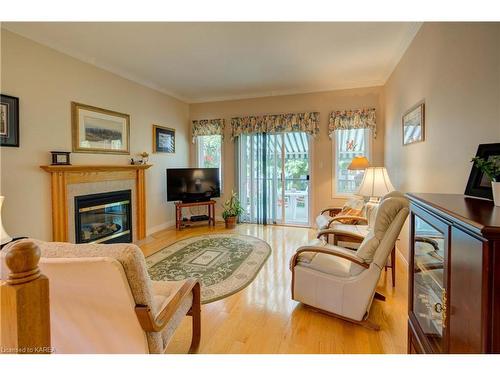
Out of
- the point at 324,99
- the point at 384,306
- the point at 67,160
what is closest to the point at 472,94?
the point at 384,306

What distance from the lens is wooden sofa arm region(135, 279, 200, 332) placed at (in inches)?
45.3

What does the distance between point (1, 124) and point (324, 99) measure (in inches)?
187

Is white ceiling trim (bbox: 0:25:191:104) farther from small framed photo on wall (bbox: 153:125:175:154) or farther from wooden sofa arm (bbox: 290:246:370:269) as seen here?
wooden sofa arm (bbox: 290:246:370:269)

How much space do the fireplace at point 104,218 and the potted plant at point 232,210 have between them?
5.98 feet

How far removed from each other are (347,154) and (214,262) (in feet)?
10.8

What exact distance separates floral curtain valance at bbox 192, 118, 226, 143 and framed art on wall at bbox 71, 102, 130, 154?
180 cm

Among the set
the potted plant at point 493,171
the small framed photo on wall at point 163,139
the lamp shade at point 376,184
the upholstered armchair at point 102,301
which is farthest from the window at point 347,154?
the upholstered armchair at point 102,301

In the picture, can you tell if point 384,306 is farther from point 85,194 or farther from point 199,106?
point 199,106

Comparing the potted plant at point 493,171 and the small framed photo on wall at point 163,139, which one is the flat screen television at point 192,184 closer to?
the small framed photo on wall at point 163,139

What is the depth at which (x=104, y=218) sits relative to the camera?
12.9ft

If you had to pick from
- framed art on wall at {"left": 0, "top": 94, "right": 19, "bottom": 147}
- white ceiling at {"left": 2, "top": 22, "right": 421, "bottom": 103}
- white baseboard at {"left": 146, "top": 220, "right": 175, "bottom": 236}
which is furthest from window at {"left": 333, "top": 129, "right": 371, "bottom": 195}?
framed art on wall at {"left": 0, "top": 94, "right": 19, "bottom": 147}

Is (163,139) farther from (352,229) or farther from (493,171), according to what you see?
(493,171)

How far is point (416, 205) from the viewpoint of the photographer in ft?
4.24

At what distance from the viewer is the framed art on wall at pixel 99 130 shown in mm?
3426
